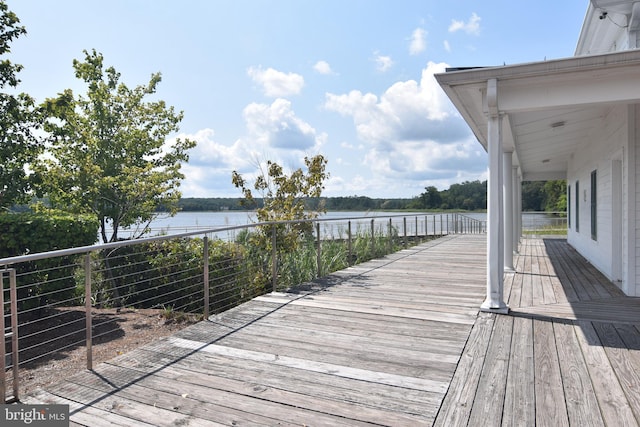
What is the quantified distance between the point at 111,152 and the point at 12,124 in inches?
88.0

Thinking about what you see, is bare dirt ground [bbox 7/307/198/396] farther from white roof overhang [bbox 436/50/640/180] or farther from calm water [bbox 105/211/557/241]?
white roof overhang [bbox 436/50/640/180]

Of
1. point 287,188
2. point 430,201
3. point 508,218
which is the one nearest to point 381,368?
point 508,218

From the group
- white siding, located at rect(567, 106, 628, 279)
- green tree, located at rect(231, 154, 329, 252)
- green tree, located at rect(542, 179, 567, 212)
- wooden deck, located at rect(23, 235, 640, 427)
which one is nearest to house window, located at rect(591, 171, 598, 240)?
white siding, located at rect(567, 106, 628, 279)

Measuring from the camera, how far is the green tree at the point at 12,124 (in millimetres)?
6172

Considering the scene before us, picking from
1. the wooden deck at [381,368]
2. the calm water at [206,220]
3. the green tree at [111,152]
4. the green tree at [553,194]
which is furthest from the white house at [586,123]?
the green tree at [553,194]

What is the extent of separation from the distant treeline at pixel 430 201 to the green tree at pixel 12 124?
3118 millimetres

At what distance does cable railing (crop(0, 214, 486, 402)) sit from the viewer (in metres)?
4.30

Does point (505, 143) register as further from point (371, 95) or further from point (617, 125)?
point (371, 95)

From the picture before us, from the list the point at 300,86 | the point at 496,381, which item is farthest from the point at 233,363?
the point at 300,86

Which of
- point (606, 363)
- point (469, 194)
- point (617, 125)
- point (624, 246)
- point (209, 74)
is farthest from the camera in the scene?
point (469, 194)

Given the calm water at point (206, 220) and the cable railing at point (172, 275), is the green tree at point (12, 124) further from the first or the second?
the calm water at point (206, 220)

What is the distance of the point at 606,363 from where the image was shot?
2.70 metres

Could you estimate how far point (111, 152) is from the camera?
8516mm

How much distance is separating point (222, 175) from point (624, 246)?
20.1 ft
